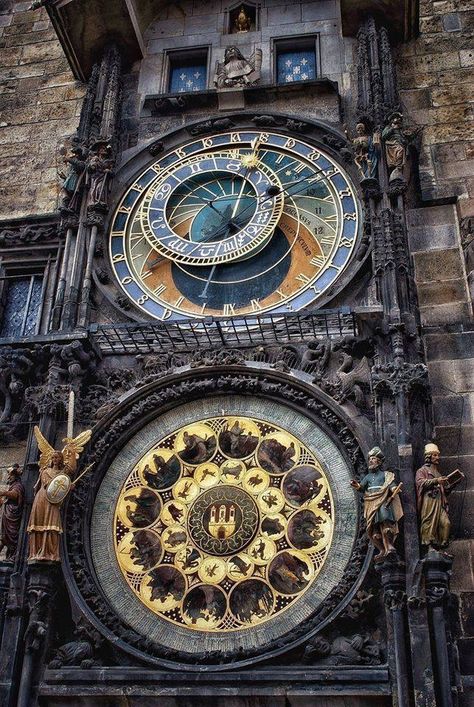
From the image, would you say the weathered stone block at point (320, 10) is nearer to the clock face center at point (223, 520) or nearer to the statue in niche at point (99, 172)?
the statue in niche at point (99, 172)

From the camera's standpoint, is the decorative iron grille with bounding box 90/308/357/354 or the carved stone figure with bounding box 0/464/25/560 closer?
the carved stone figure with bounding box 0/464/25/560

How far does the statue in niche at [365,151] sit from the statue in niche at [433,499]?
147 inches

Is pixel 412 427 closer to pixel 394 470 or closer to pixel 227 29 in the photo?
pixel 394 470

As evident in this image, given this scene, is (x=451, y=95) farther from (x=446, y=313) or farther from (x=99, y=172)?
(x=99, y=172)

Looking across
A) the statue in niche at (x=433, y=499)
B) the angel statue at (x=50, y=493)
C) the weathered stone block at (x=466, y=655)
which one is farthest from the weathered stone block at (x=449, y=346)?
the angel statue at (x=50, y=493)

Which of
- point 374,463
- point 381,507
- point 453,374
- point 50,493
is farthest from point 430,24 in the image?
point 50,493

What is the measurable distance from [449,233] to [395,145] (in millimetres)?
1226

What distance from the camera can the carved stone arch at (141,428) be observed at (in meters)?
8.73

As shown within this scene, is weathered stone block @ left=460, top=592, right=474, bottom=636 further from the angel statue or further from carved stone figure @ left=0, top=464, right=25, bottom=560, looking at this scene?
carved stone figure @ left=0, top=464, right=25, bottom=560

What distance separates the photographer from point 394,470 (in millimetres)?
9055

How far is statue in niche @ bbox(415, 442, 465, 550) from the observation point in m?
8.54

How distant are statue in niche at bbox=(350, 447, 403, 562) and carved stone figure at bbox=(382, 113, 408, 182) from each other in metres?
3.87

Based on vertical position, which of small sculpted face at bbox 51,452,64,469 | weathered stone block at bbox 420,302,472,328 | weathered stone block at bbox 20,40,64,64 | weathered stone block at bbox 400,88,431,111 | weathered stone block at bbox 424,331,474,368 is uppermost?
weathered stone block at bbox 20,40,64,64

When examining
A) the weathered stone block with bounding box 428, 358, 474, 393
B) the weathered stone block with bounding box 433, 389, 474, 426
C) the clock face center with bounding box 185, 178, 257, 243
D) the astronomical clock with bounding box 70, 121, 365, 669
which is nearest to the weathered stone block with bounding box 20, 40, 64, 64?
the astronomical clock with bounding box 70, 121, 365, 669
